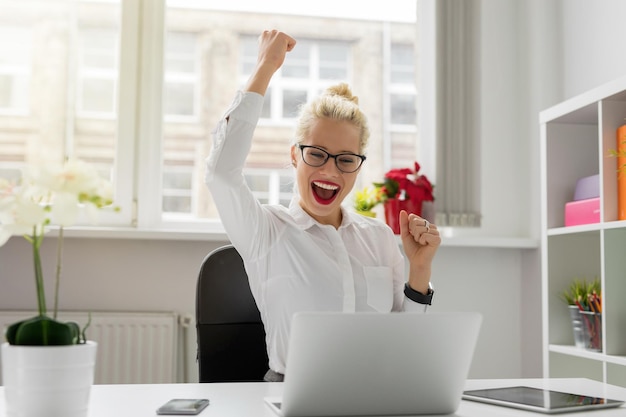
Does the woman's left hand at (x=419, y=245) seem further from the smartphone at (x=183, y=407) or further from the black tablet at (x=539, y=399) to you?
the smartphone at (x=183, y=407)

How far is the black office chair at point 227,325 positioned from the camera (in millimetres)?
1645

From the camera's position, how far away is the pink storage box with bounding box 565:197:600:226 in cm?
230

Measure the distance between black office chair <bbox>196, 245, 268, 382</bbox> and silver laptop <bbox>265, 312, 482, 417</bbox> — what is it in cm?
60

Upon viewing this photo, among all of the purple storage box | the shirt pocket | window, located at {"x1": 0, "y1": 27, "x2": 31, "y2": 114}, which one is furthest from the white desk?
window, located at {"x1": 0, "y1": 27, "x2": 31, "y2": 114}

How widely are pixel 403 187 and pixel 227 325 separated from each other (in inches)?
56.1

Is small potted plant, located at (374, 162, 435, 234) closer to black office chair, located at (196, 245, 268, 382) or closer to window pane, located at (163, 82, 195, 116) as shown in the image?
window pane, located at (163, 82, 195, 116)

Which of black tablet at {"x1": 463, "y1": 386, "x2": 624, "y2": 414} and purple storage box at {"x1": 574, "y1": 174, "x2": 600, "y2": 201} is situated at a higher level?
purple storage box at {"x1": 574, "y1": 174, "x2": 600, "y2": 201}

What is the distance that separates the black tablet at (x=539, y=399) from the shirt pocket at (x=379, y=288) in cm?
51

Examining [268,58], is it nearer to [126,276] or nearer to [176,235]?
[176,235]

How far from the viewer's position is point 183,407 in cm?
108

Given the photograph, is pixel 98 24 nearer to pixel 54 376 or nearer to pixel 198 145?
pixel 198 145

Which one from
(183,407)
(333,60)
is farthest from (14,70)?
(183,407)

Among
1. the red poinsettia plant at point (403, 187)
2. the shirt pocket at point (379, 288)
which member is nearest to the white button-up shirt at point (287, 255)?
the shirt pocket at point (379, 288)

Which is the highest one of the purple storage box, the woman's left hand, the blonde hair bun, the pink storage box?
the blonde hair bun
